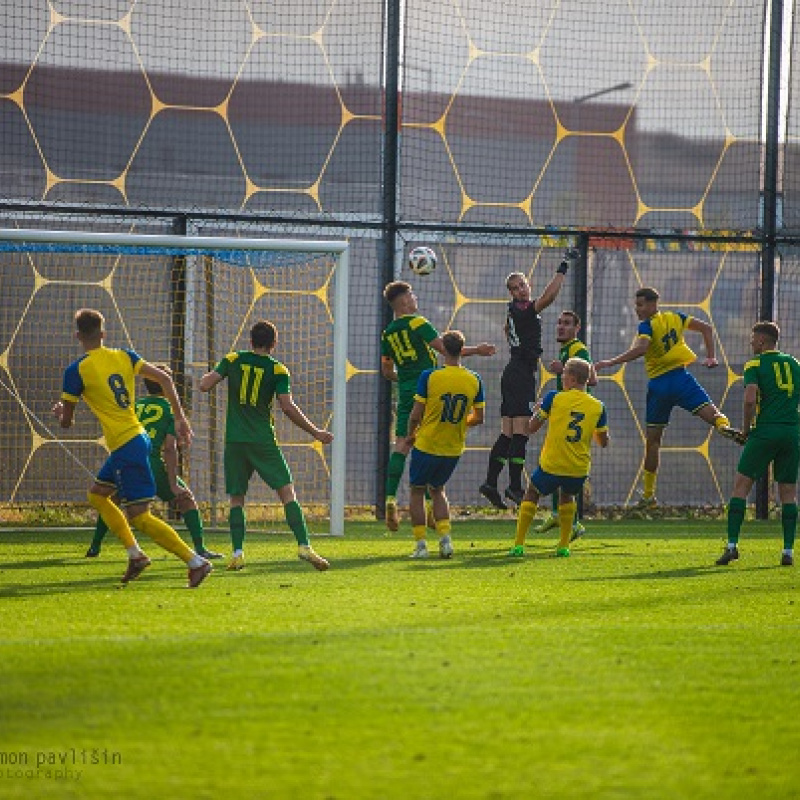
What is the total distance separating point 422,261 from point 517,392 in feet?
5.38

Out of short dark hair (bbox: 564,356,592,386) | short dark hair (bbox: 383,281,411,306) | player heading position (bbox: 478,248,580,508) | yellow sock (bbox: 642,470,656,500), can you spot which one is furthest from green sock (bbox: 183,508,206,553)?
yellow sock (bbox: 642,470,656,500)

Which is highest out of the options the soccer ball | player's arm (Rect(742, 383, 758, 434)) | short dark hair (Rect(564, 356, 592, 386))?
the soccer ball

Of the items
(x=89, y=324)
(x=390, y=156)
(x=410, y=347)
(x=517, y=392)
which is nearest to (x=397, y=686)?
(x=89, y=324)

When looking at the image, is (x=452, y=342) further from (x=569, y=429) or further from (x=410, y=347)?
(x=410, y=347)

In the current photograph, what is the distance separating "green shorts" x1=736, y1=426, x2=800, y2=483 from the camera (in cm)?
1078

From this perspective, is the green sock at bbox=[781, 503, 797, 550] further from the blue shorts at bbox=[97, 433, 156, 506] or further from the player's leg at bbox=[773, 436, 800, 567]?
the blue shorts at bbox=[97, 433, 156, 506]

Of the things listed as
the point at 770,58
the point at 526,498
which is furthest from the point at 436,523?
the point at 770,58

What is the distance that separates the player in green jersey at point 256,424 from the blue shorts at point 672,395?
549 centimetres

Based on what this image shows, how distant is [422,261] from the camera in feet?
48.8

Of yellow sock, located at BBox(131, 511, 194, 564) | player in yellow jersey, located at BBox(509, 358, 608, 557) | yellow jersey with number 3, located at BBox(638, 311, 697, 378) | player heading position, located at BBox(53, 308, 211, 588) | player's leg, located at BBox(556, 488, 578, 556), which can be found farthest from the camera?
yellow jersey with number 3, located at BBox(638, 311, 697, 378)

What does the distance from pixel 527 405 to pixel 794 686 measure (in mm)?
8775

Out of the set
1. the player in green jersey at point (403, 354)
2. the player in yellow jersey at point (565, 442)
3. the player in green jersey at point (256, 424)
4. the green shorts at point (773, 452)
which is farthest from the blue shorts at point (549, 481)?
the player in green jersey at point (256, 424)

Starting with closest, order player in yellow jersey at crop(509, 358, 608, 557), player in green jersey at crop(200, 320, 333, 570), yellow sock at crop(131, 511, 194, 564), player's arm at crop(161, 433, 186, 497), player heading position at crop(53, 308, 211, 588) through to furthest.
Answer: yellow sock at crop(131, 511, 194, 564) → player heading position at crop(53, 308, 211, 588) → player in green jersey at crop(200, 320, 333, 570) → player's arm at crop(161, 433, 186, 497) → player in yellow jersey at crop(509, 358, 608, 557)

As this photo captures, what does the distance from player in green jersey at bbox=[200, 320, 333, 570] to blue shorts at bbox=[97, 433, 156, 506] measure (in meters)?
1.12
